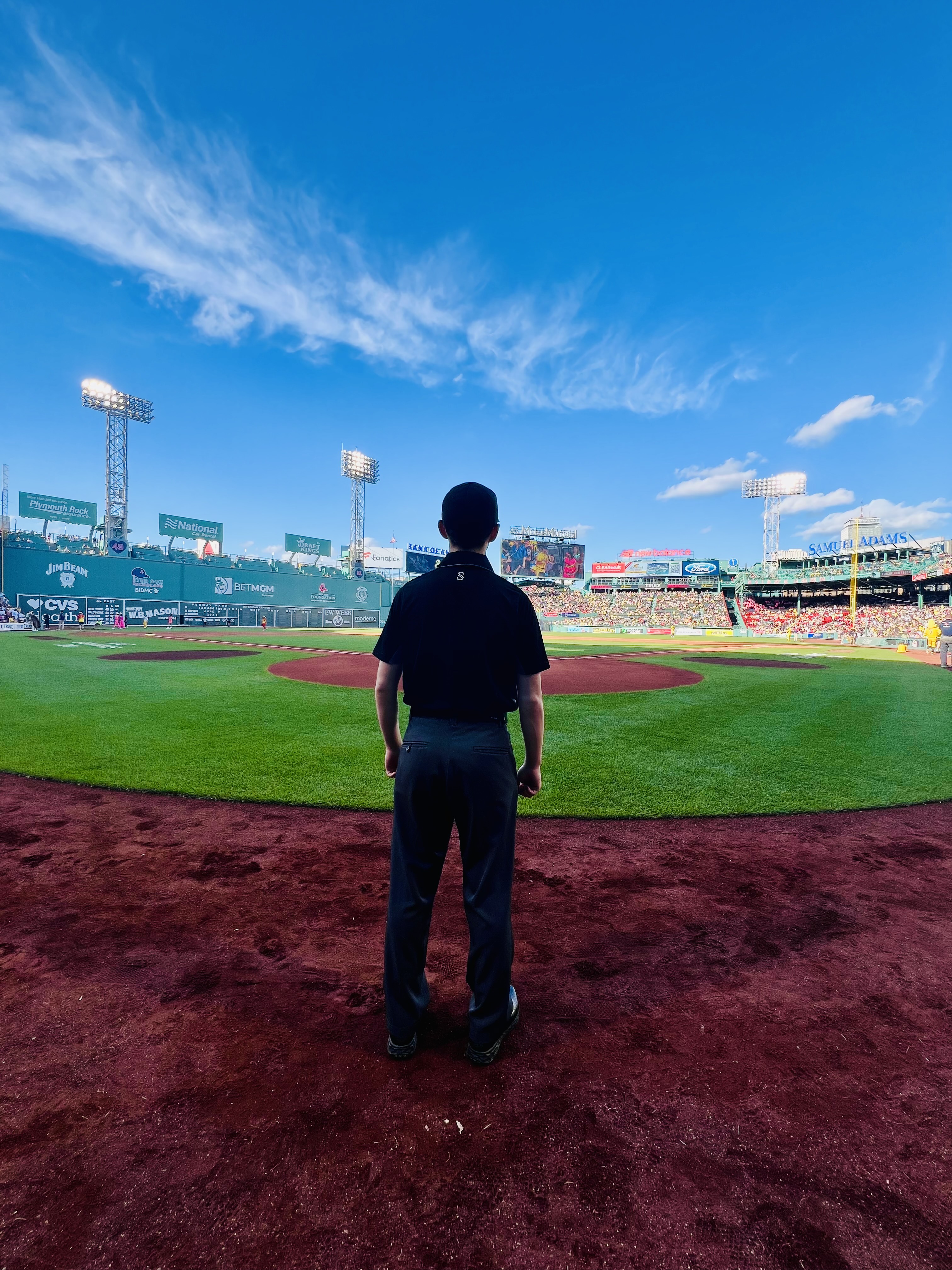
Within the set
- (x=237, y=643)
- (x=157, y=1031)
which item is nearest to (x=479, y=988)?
(x=157, y=1031)

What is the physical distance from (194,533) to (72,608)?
15.3 metres

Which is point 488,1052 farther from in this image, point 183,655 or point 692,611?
point 692,611

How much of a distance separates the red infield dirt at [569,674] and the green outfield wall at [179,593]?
104 feet

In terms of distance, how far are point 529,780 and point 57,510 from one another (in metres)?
63.2

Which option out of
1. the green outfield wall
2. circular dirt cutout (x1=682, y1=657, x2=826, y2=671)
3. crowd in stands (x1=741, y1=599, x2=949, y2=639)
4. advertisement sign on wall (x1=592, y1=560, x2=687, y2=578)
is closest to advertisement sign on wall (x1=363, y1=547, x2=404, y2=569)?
the green outfield wall

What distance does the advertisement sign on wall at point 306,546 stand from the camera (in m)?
66.3

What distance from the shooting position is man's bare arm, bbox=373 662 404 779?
2.31m

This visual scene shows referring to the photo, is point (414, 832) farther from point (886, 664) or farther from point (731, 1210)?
point (886, 664)

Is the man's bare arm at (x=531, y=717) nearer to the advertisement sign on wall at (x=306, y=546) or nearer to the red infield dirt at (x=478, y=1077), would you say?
the red infield dirt at (x=478, y=1077)

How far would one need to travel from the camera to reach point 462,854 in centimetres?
209

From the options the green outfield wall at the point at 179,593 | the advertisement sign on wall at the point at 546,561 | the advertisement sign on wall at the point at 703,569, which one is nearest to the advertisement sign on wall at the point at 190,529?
the green outfield wall at the point at 179,593

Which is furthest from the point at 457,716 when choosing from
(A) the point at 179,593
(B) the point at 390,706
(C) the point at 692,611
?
(C) the point at 692,611

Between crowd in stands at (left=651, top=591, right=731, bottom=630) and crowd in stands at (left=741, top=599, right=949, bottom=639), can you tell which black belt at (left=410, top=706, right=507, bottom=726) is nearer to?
crowd in stands at (left=741, top=599, right=949, bottom=639)

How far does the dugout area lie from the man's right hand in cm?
101
